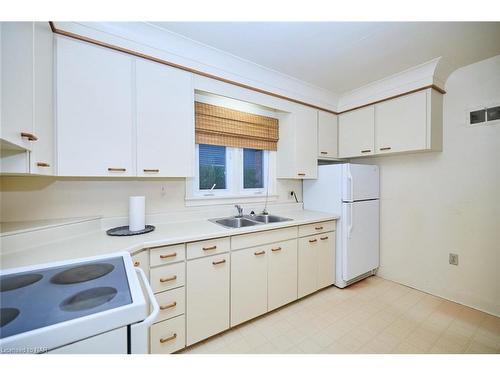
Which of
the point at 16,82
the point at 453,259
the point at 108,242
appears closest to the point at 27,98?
the point at 16,82

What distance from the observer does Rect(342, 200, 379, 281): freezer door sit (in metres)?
2.37

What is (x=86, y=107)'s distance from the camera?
4.58 ft

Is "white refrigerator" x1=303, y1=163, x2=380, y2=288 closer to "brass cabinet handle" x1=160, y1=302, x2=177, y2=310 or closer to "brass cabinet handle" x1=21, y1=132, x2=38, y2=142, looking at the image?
"brass cabinet handle" x1=160, y1=302, x2=177, y2=310

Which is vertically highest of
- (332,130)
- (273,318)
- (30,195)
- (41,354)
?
(332,130)

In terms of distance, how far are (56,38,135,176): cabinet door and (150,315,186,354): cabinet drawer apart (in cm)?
110

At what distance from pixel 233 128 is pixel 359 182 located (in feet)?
5.22

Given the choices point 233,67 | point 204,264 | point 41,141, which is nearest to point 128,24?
point 233,67

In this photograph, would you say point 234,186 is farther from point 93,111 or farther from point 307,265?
point 93,111

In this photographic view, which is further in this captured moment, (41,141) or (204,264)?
(204,264)

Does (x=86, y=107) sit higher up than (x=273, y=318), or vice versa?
(x=86, y=107)

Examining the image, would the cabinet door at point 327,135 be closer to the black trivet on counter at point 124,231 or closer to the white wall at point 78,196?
the white wall at point 78,196

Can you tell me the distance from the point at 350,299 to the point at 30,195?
2.98 meters

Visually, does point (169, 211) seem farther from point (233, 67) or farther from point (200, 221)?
point (233, 67)

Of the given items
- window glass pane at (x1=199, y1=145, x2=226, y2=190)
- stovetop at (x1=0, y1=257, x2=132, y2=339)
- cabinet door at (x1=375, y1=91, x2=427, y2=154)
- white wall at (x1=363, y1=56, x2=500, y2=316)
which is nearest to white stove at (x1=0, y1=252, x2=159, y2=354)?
stovetop at (x1=0, y1=257, x2=132, y2=339)
